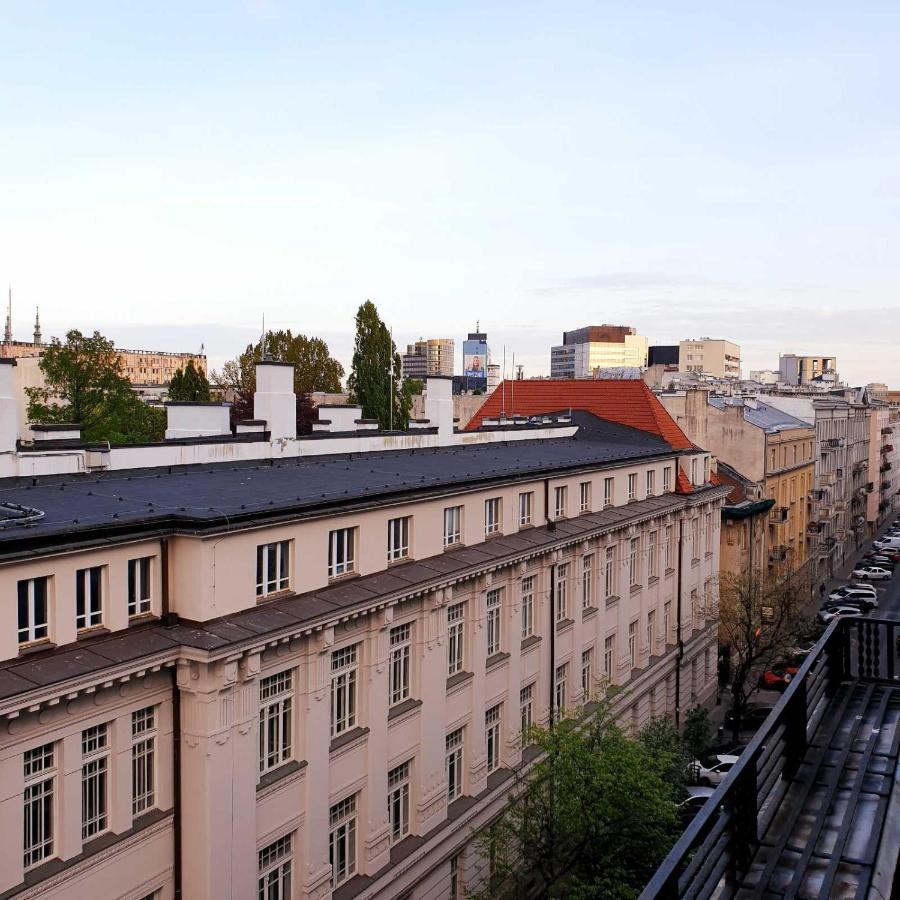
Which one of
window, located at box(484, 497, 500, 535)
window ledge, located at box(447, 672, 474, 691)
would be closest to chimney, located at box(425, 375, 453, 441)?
window, located at box(484, 497, 500, 535)

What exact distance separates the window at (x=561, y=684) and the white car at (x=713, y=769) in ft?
18.5

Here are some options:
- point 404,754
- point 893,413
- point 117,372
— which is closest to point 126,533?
point 404,754

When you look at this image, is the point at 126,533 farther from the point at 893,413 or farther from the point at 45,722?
the point at 893,413

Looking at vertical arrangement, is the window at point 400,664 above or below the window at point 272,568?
below

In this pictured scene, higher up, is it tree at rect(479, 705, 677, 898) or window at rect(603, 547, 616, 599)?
window at rect(603, 547, 616, 599)

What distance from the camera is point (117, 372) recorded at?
173 feet

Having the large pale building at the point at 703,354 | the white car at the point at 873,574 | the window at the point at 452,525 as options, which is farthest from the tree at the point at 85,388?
the large pale building at the point at 703,354

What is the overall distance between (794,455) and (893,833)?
66.0 meters

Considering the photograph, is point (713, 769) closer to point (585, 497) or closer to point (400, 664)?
point (585, 497)

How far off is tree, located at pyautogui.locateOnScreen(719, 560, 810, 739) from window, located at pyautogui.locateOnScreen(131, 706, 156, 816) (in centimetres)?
3132

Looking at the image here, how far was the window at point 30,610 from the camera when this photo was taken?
16.1 m

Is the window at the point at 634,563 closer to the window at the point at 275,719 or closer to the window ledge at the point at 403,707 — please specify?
the window ledge at the point at 403,707

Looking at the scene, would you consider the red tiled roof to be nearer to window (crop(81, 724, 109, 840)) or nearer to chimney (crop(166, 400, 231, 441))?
chimney (crop(166, 400, 231, 441))

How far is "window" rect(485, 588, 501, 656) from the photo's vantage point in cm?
2912
